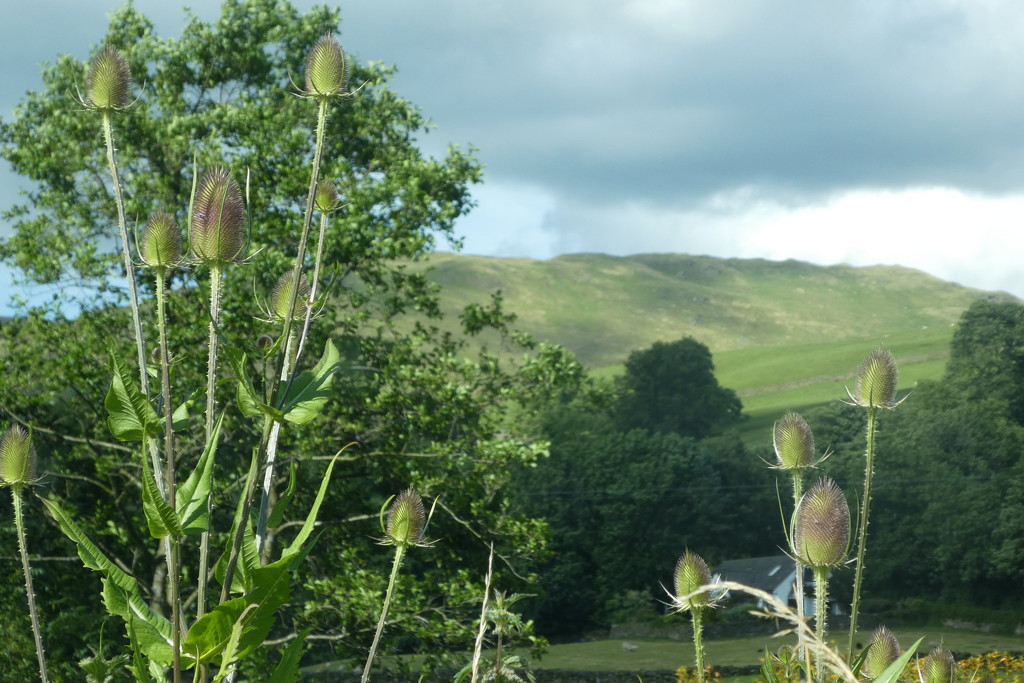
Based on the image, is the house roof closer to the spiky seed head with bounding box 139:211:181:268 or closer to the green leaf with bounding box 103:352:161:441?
the spiky seed head with bounding box 139:211:181:268

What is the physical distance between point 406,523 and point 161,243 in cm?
97

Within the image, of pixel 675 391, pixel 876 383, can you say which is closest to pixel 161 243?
pixel 876 383

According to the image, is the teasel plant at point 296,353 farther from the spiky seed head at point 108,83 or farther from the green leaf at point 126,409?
the spiky seed head at point 108,83

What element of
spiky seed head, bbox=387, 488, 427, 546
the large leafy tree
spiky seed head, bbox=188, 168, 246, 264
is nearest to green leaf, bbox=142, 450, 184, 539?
spiky seed head, bbox=188, 168, 246, 264

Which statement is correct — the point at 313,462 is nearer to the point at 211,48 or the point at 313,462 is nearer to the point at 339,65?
the point at 211,48

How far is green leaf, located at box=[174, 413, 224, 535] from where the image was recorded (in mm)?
2061

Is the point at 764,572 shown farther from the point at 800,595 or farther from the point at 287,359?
the point at 800,595

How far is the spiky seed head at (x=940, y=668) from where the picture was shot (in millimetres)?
2463

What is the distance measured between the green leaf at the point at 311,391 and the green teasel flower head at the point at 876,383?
5.12 ft

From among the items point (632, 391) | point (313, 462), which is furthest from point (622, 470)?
point (313, 462)

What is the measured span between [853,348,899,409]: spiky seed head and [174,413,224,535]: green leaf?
1865 millimetres

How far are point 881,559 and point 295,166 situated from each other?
3699 centimetres

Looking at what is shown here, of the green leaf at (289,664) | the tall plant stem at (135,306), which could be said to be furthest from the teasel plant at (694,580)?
the tall plant stem at (135,306)

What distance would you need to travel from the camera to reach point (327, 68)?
2.52m
